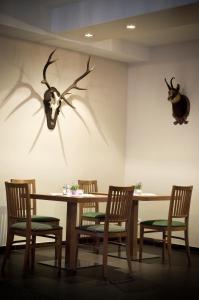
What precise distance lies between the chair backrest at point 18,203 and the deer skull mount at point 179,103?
275cm

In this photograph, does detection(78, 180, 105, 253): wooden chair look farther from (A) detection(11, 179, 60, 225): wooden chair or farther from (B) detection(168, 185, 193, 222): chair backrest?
(B) detection(168, 185, 193, 222): chair backrest

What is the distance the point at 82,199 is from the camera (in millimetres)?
5668

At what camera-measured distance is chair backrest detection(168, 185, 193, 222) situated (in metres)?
6.32

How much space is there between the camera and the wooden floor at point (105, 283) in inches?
189

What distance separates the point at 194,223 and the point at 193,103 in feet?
5.17

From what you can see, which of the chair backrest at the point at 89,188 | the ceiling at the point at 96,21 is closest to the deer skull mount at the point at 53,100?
the ceiling at the point at 96,21

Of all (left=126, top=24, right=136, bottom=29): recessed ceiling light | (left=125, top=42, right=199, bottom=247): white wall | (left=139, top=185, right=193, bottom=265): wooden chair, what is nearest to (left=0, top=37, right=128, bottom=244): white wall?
(left=125, top=42, right=199, bottom=247): white wall

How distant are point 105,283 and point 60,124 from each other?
2723 millimetres

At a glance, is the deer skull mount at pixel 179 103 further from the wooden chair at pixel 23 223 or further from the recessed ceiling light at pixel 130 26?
the wooden chair at pixel 23 223

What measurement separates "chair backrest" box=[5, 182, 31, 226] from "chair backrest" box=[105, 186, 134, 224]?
80cm

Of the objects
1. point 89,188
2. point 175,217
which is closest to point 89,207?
point 89,188

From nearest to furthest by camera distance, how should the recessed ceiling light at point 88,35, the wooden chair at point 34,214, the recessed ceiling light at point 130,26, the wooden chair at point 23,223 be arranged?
the wooden chair at point 23,223 < the wooden chair at point 34,214 < the recessed ceiling light at point 130,26 < the recessed ceiling light at point 88,35

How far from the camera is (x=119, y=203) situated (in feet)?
18.8

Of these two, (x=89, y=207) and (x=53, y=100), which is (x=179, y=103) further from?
(x=89, y=207)
